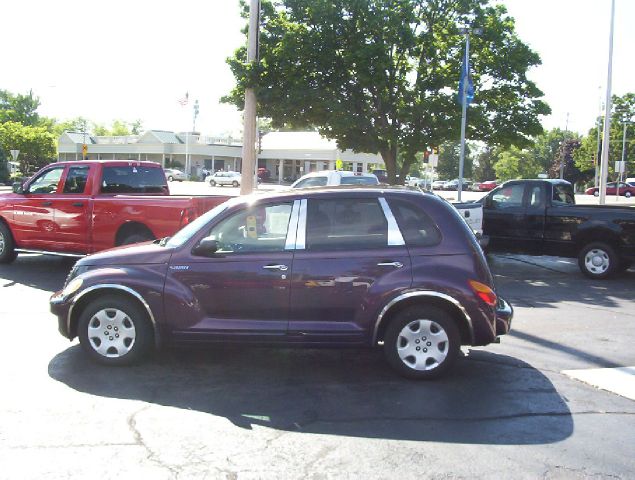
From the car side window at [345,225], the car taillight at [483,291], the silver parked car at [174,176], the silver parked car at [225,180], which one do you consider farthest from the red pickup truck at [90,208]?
the silver parked car at [174,176]

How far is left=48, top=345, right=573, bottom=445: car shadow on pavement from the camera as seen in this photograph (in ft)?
14.7

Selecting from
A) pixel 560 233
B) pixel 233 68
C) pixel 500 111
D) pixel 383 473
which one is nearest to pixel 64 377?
pixel 383 473

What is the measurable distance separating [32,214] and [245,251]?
700 cm

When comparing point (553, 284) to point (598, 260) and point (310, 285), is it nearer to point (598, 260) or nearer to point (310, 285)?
point (598, 260)

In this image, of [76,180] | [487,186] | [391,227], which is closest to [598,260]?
[391,227]

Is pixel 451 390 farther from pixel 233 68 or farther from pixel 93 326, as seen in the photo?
pixel 233 68

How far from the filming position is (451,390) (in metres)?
5.27

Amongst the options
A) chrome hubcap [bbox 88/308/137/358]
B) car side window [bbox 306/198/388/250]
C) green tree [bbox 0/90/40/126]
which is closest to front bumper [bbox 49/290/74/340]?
chrome hubcap [bbox 88/308/137/358]

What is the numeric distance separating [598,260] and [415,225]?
25.2 feet

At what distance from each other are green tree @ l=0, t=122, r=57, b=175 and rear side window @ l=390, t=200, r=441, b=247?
6237cm

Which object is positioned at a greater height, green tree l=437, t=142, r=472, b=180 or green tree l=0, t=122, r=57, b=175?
green tree l=437, t=142, r=472, b=180

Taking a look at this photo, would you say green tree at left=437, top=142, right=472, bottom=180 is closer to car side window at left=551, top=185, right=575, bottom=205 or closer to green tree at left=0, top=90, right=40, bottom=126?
green tree at left=0, top=90, right=40, bottom=126

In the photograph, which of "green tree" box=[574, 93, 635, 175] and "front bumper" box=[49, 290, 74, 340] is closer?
"front bumper" box=[49, 290, 74, 340]

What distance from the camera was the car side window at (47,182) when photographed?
10867mm
